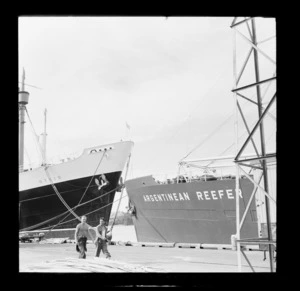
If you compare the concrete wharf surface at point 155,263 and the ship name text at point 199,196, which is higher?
the ship name text at point 199,196

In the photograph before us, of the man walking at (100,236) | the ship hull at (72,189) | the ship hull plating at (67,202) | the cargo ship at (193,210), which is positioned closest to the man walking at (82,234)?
the man walking at (100,236)

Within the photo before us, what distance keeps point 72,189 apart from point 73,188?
91mm

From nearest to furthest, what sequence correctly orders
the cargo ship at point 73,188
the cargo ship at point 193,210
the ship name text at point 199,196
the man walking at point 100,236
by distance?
1. the man walking at point 100,236
2. the cargo ship at point 193,210
3. the ship name text at point 199,196
4. the cargo ship at point 73,188

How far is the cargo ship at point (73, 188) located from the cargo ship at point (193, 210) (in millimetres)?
2840

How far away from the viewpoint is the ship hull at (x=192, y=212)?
1758 cm

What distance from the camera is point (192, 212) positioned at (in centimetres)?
1908

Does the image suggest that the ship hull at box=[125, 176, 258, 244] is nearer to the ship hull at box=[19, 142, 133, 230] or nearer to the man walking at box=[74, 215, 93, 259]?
the ship hull at box=[19, 142, 133, 230]

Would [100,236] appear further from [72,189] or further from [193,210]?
[72,189]

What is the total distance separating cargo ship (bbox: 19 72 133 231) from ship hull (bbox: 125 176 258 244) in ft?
9.83

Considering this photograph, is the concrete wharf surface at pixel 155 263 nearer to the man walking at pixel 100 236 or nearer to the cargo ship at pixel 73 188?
the man walking at pixel 100 236

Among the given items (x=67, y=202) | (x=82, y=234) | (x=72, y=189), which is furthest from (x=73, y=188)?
(x=82, y=234)
